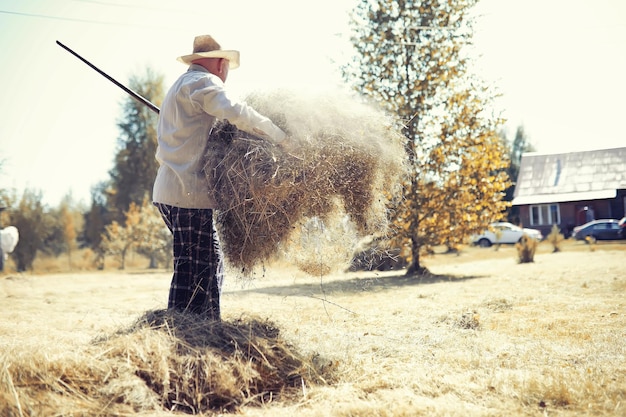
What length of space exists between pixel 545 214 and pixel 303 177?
92.8 ft

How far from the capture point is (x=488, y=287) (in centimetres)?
820

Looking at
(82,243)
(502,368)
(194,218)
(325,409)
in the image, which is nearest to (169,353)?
(325,409)

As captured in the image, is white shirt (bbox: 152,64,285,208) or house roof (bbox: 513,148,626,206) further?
house roof (bbox: 513,148,626,206)

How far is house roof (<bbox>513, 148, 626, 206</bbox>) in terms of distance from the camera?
17214 mm

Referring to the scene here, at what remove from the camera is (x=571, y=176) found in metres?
21.1

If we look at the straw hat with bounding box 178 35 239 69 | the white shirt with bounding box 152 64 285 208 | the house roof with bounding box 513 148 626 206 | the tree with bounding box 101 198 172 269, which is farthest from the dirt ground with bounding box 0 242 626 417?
the tree with bounding box 101 198 172 269

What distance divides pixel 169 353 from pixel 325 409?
811 mm

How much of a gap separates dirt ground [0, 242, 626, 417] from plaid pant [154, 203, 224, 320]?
26 centimetres

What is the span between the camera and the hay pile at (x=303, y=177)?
336cm

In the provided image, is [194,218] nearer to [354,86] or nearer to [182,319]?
[182,319]

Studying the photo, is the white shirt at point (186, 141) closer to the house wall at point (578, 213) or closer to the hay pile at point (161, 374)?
the hay pile at point (161, 374)

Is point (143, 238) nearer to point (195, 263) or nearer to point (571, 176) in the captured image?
point (571, 176)

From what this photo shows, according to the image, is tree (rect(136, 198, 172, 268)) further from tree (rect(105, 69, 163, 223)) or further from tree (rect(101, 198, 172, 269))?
tree (rect(105, 69, 163, 223))

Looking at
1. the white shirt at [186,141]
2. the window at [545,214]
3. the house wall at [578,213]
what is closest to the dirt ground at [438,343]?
the white shirt at [186,141]
